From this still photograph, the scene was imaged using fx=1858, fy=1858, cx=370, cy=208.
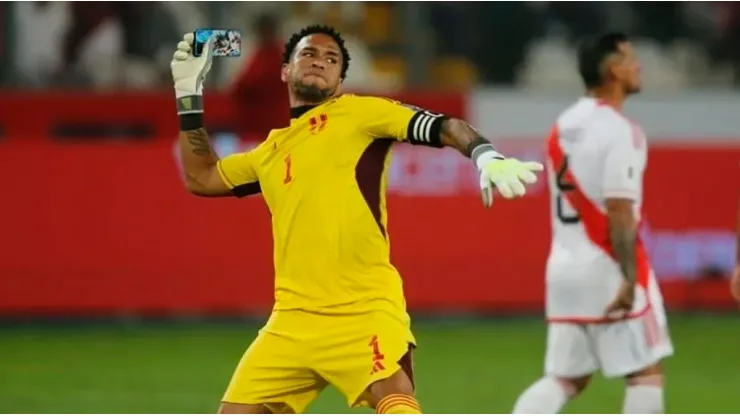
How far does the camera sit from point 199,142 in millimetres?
8383

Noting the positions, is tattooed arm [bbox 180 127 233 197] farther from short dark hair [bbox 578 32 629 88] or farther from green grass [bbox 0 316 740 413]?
green grass [bbox 0 316 740 413]

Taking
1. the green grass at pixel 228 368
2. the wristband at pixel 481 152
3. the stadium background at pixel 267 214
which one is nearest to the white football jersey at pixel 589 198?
the green grass at pixel 228 368

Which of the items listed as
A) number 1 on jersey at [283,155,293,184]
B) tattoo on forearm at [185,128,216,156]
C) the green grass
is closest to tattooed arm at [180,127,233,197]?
tattoo on forearm at [185,128,216,156]

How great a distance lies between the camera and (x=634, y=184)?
31.1 feet

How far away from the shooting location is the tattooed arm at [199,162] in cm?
834

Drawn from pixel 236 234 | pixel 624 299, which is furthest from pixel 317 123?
pixel 236 234

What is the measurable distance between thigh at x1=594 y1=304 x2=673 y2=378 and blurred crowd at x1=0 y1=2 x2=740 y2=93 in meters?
8.99

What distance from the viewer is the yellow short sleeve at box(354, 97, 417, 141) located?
7488 millimetres

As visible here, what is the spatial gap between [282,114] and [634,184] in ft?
30.2

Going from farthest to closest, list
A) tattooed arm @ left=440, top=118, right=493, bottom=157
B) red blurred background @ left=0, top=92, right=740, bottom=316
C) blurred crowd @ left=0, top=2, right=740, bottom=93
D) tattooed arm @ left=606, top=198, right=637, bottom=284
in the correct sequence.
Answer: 1. blurred crowd @ left=0, top=2, right=740, bottom=93
2. red blurred background @ left=0, top=92, right=740, bottom=316
3. tattooed arm @ left=606, top=198, right=637, bottom=284
4. tattooed arm @ left=440, top=118, right=493, bottom=157

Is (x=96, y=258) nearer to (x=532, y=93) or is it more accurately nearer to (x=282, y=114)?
(x=282, y=114)

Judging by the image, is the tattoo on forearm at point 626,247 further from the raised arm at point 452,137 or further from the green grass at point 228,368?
the green grass at point 228,368

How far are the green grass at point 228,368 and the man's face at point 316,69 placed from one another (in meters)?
4.14

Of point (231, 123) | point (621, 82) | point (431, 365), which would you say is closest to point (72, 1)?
point (231, 123)
